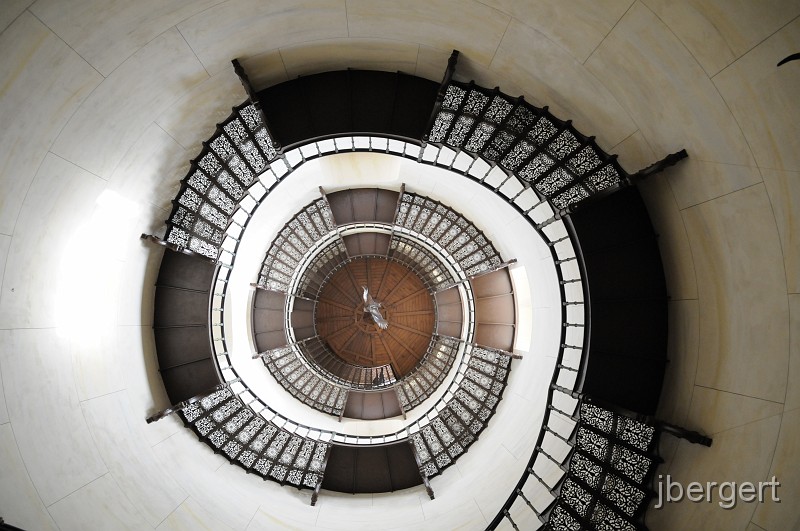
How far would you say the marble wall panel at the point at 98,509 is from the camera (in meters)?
7.01

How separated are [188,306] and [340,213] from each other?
566 centimetres

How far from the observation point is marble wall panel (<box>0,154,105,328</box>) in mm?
5863

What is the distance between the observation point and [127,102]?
21.4 ft

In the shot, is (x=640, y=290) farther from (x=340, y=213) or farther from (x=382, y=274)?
(x=382, y=274)

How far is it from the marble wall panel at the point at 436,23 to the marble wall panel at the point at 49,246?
5467mm

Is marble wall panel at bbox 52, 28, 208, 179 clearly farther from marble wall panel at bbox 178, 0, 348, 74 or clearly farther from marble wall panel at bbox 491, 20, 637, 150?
marble wall panel at bbox 491, 20, 637, 150

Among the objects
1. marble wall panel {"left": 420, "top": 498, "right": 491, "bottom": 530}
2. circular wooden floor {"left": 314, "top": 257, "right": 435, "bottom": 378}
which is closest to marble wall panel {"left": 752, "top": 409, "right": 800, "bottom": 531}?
marble wall panel {"left": 420, "top": 498, "right": 491, "bottom": 530}

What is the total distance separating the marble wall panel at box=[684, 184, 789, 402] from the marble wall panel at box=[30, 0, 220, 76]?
846 centimetres

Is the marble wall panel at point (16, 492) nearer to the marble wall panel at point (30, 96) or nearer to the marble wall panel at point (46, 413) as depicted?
the marble wall panel at point (46, 413)

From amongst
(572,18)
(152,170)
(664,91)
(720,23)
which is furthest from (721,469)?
(152,170)

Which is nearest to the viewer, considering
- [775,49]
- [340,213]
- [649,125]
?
[775,49]

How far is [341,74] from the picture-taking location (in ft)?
25.5

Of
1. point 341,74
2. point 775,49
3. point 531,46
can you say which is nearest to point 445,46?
point 531,46

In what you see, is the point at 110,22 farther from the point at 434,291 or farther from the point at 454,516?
the point at 434,291
